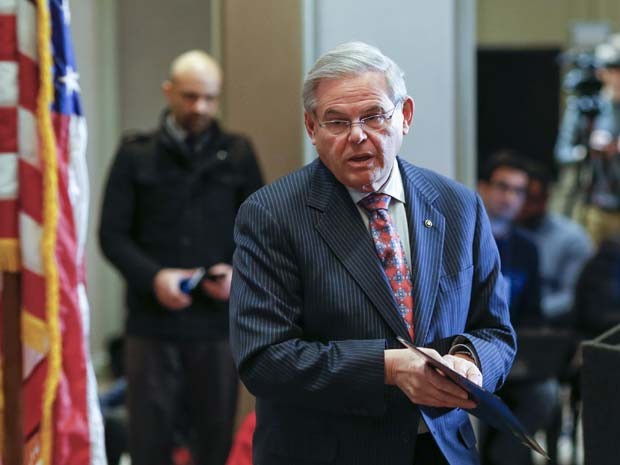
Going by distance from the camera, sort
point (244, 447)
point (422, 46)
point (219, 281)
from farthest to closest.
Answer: point (219, 281), point (422, 46), point (244, 447)

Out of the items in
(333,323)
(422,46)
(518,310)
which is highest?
(422,46)

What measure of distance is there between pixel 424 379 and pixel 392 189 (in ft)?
1.37

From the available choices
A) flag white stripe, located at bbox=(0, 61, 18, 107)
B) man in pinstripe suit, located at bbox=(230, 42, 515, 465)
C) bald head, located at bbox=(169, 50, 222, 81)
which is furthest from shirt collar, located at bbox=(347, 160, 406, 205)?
bald head, located at bbox=(169, 50, 222, 81)

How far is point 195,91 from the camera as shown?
409cm

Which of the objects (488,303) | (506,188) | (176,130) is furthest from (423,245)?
(506,188)

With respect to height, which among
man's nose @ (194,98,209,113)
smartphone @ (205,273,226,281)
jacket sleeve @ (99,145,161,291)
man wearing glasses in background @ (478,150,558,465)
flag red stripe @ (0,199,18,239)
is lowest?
man wearing glasses in background @ (478,150,558,465)

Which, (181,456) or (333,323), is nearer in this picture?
(333,323)

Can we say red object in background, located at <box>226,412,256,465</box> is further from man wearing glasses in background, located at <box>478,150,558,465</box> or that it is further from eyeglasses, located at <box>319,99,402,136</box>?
man wearing glasses in background, located at <box>478,150,558,465</box>

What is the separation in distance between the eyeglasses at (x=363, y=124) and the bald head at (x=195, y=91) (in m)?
1.98

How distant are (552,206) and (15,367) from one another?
259 inches

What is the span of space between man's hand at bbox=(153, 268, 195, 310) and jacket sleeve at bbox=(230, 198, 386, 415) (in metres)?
1.76

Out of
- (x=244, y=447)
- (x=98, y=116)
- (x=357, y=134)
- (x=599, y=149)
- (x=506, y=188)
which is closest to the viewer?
(x=357, y=134)

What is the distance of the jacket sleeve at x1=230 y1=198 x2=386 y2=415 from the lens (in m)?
2.09

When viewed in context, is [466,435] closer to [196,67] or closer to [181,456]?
[196,67]
